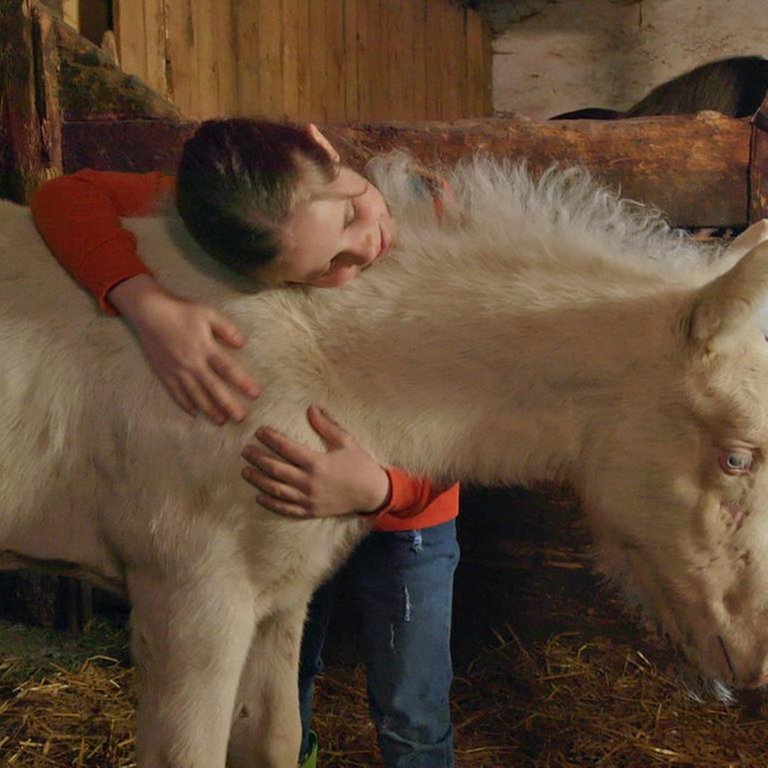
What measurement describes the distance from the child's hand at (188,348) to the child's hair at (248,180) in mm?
144

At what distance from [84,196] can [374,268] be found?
625 mm

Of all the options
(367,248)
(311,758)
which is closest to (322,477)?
(367,248)

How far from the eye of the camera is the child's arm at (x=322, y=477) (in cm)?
190

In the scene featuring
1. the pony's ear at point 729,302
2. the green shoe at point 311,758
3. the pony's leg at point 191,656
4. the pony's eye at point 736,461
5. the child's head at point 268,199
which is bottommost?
the green shoe at point 311,758

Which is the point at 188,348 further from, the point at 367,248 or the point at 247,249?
the point at 367,248

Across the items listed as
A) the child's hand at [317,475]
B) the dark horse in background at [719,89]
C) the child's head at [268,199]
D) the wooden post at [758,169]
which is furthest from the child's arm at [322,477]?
the dark horse in background at [719,89]

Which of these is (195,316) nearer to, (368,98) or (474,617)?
(474,617)

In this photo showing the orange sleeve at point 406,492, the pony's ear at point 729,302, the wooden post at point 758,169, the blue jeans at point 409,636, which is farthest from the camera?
the wooden post at point 758,169

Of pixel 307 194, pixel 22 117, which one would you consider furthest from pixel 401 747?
pixel 22 117

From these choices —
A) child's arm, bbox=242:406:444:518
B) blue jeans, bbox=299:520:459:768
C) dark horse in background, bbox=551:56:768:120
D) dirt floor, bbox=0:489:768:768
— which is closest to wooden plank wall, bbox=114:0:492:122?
child's arm, bbox=242:406:444:518

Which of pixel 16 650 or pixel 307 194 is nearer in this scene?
pixel 307 194

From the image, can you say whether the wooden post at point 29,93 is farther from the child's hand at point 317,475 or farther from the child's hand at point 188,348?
the child's hand at point 317,475

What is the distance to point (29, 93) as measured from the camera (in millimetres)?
3010

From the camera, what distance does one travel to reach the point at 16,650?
333cm
